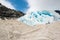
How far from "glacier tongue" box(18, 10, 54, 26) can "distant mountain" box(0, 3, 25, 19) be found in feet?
0.20

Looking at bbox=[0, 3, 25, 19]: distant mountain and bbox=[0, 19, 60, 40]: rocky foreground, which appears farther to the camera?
bbox=[0, 3, 25, 19]: distant mountain

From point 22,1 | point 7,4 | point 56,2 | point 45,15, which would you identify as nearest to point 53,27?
point 45,15

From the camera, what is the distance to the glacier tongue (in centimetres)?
164

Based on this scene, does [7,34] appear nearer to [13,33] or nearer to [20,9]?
[13,33]

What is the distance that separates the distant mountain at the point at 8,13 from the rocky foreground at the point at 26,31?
0.22 ft

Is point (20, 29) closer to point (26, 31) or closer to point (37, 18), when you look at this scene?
point (26, 31)

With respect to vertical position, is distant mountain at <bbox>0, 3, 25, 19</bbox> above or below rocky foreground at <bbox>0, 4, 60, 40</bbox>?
above

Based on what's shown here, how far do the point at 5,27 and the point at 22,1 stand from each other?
37 cm

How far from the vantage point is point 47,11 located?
1690 millimetres

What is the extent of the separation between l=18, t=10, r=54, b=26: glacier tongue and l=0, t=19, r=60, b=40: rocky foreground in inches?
2.4

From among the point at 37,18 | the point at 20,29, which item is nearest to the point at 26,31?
the point at 20,29

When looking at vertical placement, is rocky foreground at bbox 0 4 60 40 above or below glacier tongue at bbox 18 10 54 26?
below

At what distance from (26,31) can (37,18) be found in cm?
21

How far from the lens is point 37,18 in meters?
1.66
